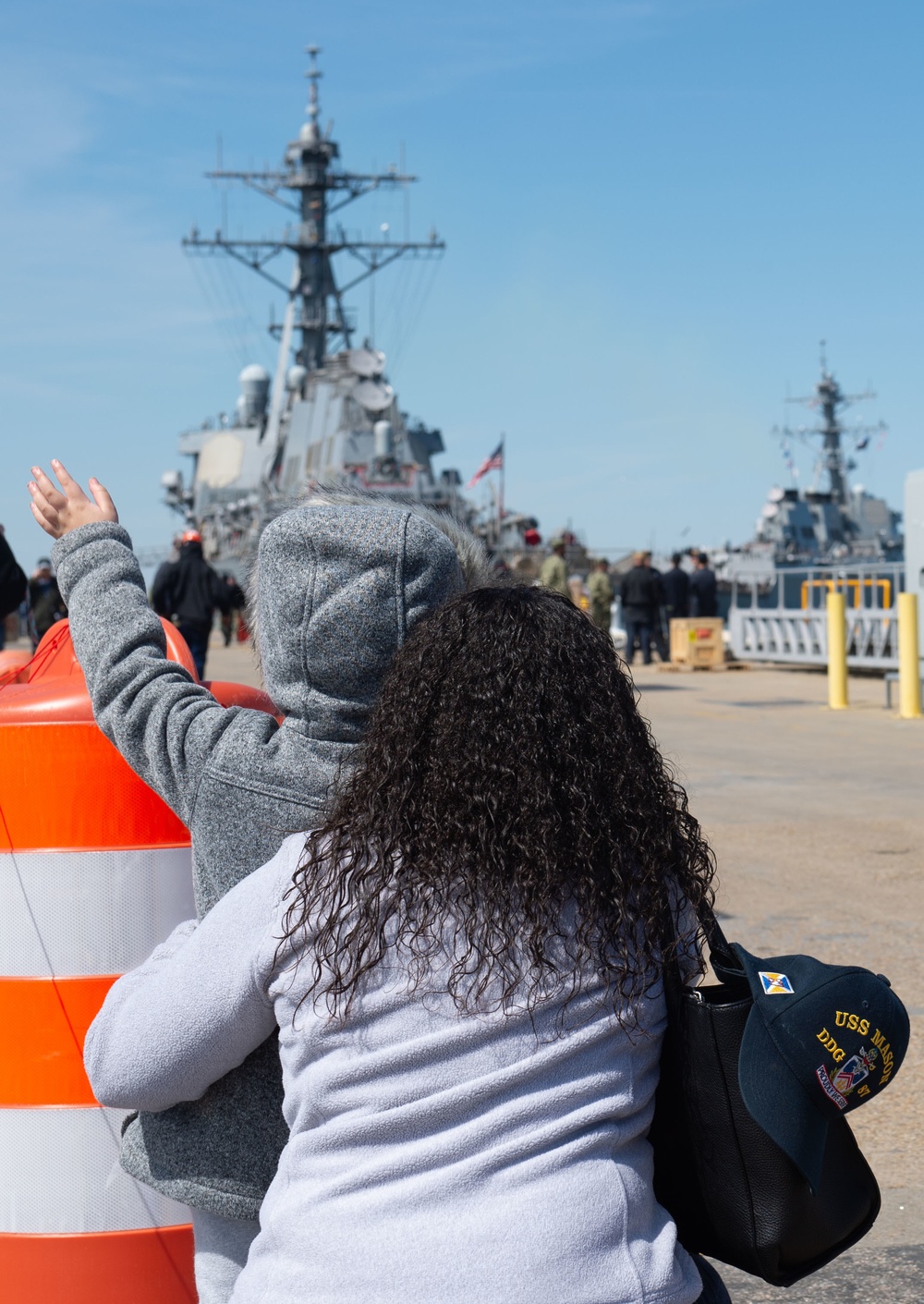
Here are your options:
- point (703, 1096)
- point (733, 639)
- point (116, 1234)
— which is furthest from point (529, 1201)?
point (733, 639)

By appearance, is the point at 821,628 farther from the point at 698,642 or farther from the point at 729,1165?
the point at 729,1165

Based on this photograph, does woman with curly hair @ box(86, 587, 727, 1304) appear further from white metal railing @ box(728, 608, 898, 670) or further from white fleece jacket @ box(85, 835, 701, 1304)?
white metal railing @ box(728, 608, 898, 670)

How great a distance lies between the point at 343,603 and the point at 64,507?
560mm

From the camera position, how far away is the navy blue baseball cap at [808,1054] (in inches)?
62.5

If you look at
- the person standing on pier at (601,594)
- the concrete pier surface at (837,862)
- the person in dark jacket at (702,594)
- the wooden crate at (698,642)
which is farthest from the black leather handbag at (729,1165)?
the person in dark jacket at (702,594)

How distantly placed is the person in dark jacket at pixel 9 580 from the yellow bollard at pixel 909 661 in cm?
997

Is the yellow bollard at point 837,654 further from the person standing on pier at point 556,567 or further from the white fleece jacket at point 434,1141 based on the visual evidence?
the white fleece jacket at point 434,1141

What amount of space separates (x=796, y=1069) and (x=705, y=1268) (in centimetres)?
34

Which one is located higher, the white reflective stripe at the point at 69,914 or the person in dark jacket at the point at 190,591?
the person in dark jacket at the point at 190,591

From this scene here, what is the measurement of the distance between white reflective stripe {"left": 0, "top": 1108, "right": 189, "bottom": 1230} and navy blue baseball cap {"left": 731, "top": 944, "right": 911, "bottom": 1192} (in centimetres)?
117

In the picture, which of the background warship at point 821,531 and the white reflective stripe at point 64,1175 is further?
the background warship at point 821,531

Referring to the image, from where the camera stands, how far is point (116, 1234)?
2340 millimetres

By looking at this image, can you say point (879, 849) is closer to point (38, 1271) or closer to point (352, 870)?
A: point (38, 1271)

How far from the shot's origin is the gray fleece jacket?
5.91 ft
